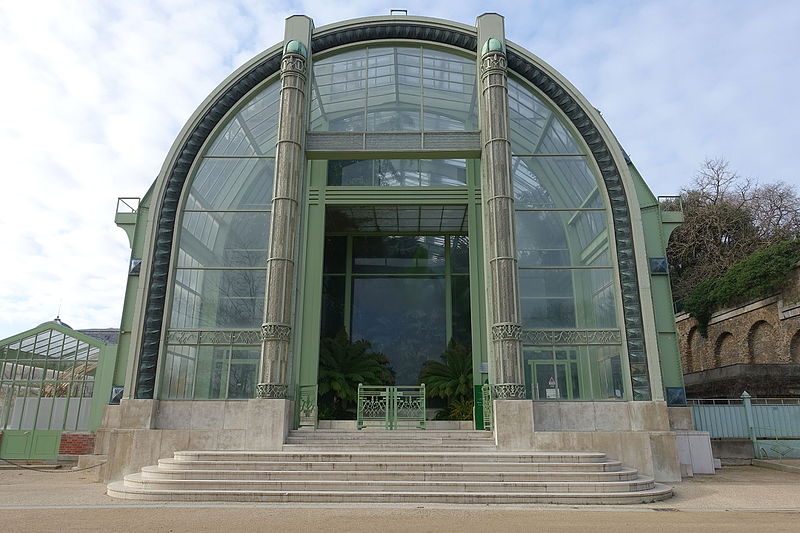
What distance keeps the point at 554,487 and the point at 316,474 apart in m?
4.53

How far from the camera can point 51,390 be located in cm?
1908

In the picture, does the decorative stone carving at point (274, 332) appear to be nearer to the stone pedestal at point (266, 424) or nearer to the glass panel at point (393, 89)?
the stone pedestal at point (266, 424)

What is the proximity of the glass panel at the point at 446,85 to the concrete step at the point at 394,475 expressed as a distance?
36.7ft

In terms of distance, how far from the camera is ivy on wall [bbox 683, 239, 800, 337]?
27.7 m

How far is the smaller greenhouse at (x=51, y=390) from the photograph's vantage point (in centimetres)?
1847

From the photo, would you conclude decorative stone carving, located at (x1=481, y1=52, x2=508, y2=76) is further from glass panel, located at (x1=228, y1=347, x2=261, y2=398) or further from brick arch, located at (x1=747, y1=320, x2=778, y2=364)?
brick arch, located at (x1=747, y1=320, x2=778, y2=364)

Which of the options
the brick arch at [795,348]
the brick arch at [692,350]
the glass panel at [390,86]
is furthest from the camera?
the brick arch at [692,350]

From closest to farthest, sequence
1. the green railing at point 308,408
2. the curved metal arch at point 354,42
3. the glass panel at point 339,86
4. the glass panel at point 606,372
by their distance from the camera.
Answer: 1. the glass panel at point 606,372
2. the curved metal arch at point 354,42
3. the green railing at point 308,408
4. the glass panel at point 339,86

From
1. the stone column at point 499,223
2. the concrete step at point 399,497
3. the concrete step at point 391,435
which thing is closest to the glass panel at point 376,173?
the stone column at point 499,223

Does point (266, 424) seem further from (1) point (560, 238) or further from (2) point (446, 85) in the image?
(2) point (446, 85)

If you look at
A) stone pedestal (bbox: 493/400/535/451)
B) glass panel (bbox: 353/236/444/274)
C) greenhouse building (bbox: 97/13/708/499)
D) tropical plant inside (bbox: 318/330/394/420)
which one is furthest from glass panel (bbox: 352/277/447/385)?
stone pedestal (bbox: 493/400/535/451)

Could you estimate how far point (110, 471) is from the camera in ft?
44.9

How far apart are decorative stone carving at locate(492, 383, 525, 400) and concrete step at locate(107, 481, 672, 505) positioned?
3975mm

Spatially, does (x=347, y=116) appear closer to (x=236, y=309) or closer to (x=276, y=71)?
(x=276, y=71)
